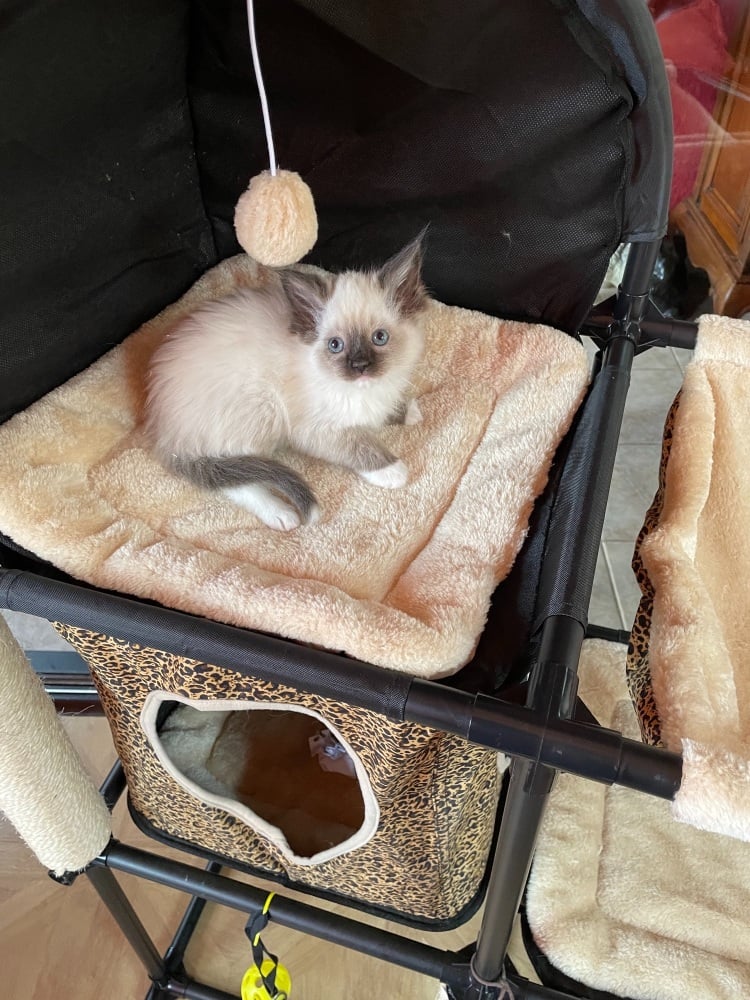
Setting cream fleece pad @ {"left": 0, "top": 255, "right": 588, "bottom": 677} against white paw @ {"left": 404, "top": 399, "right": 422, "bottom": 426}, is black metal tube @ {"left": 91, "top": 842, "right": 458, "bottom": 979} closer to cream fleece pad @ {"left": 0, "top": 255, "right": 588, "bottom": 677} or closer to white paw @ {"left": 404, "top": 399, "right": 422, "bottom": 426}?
cream fleece pad @ {"left": 0, "top": 255, "right": 588, "bottom": 677}

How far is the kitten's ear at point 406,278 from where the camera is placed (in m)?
0.97

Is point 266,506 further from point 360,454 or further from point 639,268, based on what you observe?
point 639,268

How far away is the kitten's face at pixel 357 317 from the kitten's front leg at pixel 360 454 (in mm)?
73

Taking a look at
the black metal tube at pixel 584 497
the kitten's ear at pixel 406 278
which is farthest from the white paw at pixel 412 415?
the black metal tube at pixel 584 497

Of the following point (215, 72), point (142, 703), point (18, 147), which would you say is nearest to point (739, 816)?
point (142, 703)

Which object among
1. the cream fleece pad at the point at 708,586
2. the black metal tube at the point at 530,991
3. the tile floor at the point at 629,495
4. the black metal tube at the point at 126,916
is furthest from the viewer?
the tile floor at the point at 629,495

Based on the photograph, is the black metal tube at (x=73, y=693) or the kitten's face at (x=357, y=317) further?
the black metal tube at (x=73, y=693)

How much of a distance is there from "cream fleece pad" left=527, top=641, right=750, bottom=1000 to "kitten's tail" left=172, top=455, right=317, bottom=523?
2.14 feet

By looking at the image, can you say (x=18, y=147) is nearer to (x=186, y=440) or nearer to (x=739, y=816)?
Result: (x=186, y=440)

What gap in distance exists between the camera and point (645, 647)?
2.73ft

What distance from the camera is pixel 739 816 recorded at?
555mm

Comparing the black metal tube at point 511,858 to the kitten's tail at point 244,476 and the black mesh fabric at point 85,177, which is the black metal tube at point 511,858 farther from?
the black mesh fabric at point 85,177

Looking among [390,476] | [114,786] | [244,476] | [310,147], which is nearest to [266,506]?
[244,476]

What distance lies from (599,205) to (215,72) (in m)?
0.55
